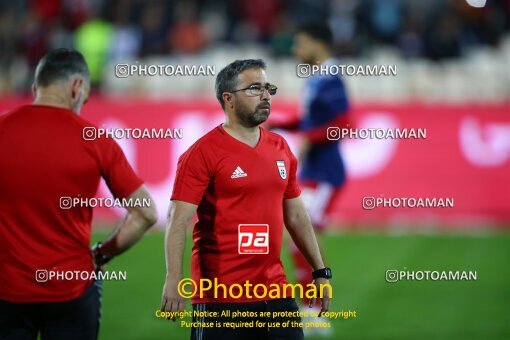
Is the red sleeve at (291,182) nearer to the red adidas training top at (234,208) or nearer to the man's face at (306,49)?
the red adidas training top at (234,208)

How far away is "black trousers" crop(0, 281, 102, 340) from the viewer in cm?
488

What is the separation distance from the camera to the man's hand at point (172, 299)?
192 inches

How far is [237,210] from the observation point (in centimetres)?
509

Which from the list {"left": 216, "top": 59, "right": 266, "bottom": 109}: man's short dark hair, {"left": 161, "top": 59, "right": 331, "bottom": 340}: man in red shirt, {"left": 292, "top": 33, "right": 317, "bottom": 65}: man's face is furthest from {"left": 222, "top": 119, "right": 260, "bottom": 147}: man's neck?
{"left": 292, "top": 33, "right": 317, "bottom": 65}: man's face

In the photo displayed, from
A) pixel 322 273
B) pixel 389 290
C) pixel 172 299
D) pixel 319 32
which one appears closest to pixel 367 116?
pixel 389 290

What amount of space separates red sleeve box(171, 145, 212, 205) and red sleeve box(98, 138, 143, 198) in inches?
10.4

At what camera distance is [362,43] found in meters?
17.5

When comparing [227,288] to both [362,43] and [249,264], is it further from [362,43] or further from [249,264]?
[362,43]

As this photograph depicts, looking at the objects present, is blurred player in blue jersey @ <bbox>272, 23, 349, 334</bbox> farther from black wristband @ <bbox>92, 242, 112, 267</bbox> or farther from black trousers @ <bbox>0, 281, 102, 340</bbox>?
black trousers @ <bbox>0, 281, 102, 340</bbox>

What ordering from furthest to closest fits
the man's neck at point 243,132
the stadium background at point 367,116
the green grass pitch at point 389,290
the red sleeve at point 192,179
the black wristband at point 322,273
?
1. the stadium background at point 367,116
2. the green grass pitch at point 389,290
3. the black wristband at point 322,273
4. the man's neck at point 243,132
5. the red sleeve at point 192,179

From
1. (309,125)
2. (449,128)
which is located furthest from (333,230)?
(309,125)

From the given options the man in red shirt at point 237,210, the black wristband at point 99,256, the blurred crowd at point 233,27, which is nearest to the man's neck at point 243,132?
the man in red shirt at point 237,210

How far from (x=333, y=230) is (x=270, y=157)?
943 centimetres

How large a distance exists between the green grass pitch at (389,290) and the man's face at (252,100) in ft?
11.2
